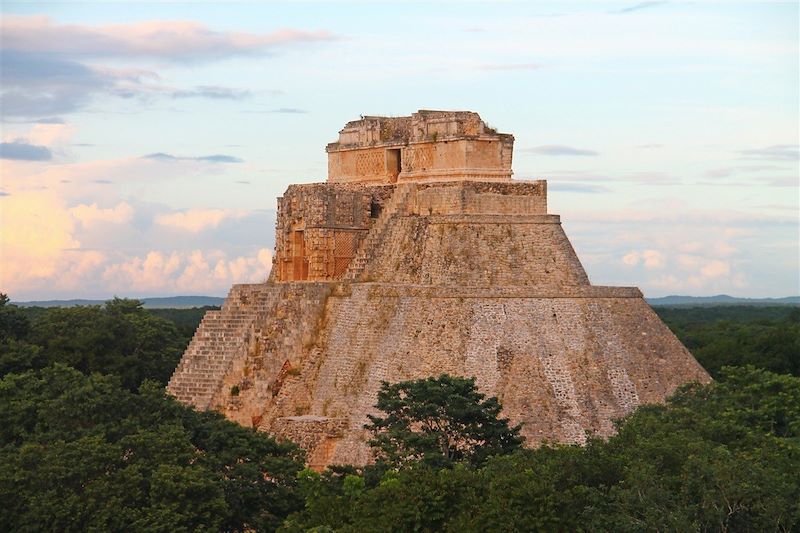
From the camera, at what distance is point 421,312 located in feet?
117

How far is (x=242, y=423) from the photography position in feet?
126

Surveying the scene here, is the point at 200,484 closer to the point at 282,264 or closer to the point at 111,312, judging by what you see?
the point at 282,264

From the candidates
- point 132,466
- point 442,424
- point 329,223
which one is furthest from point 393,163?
point 132,466

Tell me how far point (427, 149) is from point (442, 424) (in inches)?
365

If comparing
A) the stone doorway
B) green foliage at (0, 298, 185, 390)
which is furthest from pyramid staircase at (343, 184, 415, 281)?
green foliage at (0, 298, 185, 390)

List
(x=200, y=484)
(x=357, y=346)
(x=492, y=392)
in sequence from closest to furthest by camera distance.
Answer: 1. (x=200, y=484)
2. (x=492, y=392)
3. (x=357, y=346)

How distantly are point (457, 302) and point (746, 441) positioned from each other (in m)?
7.66

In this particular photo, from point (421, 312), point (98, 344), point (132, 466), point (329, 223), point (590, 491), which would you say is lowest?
point (590, 491)

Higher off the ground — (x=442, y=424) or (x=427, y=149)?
(x=427, y=149)

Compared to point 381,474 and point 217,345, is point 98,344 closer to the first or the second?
point 217,345

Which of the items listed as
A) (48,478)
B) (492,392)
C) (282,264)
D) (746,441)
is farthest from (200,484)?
(282,264)

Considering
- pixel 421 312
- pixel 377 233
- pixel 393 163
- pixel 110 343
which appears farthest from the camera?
pixel 110 343

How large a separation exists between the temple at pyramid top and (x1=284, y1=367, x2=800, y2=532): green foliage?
10.7 metres

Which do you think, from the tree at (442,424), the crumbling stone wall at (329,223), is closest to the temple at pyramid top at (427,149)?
the crumbling stone wall at (329,223)
